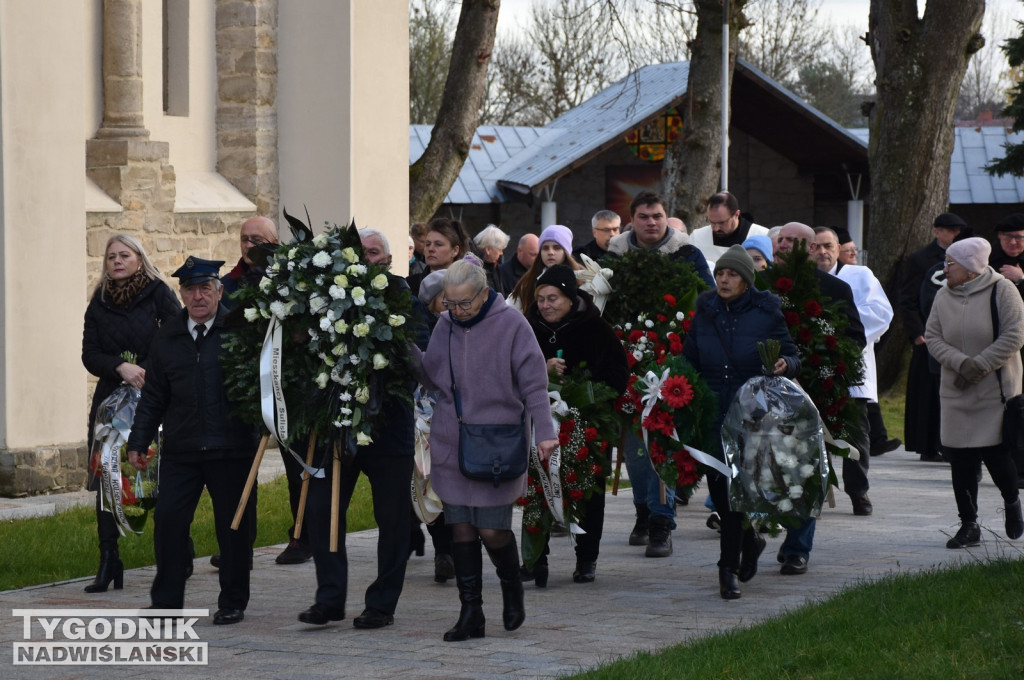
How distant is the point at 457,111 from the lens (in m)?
18.6

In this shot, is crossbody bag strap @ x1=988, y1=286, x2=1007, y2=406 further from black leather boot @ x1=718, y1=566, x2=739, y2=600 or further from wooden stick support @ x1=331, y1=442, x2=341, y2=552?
wooden stick support @ x1=331, y1=442, x2=341, y2=552

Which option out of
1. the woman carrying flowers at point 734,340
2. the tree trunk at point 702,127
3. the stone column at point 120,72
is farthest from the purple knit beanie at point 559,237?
the tree trunk at point 702,127

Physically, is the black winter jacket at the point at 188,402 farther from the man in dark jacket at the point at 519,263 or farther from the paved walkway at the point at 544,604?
the man in dark jacket at the point at 519,263

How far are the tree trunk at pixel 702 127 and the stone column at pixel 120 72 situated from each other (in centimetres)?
712

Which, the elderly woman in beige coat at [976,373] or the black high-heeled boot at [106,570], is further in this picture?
the elderly woman in beige coat at [976,373]

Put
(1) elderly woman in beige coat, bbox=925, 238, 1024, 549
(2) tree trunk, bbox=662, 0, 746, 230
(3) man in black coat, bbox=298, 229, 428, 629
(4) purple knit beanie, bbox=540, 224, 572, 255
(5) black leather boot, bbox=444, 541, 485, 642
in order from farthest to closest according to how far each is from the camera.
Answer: (2) tree trunk, bbox=662, 0, 746, 230, (4) purple knit beanie, bbox=540, 224, 572, 255, (1) elderly woman in beige coat, bbox=925, 238, 1024, 549, (3) man in black coat, bbox=298, 229, 428, 629, (5) black leather boot, bbox=444, 541, 485, 642

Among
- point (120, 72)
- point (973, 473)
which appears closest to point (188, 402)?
point (973, 473)

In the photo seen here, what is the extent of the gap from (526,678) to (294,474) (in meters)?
3.07

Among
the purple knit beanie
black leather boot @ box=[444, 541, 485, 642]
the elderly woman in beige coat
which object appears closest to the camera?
black leather boot @ box=[444, 541, 485, 642]

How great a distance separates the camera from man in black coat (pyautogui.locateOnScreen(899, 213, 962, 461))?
514 inches

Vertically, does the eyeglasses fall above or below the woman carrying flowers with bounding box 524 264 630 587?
above

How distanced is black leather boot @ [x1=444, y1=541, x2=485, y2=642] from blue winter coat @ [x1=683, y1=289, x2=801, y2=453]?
5.77 ft

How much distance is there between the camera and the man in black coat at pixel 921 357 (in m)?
13.1

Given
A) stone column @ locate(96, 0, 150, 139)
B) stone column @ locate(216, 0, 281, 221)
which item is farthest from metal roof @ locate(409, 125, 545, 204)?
stone column @ locate(96, 0, 150, 139)
